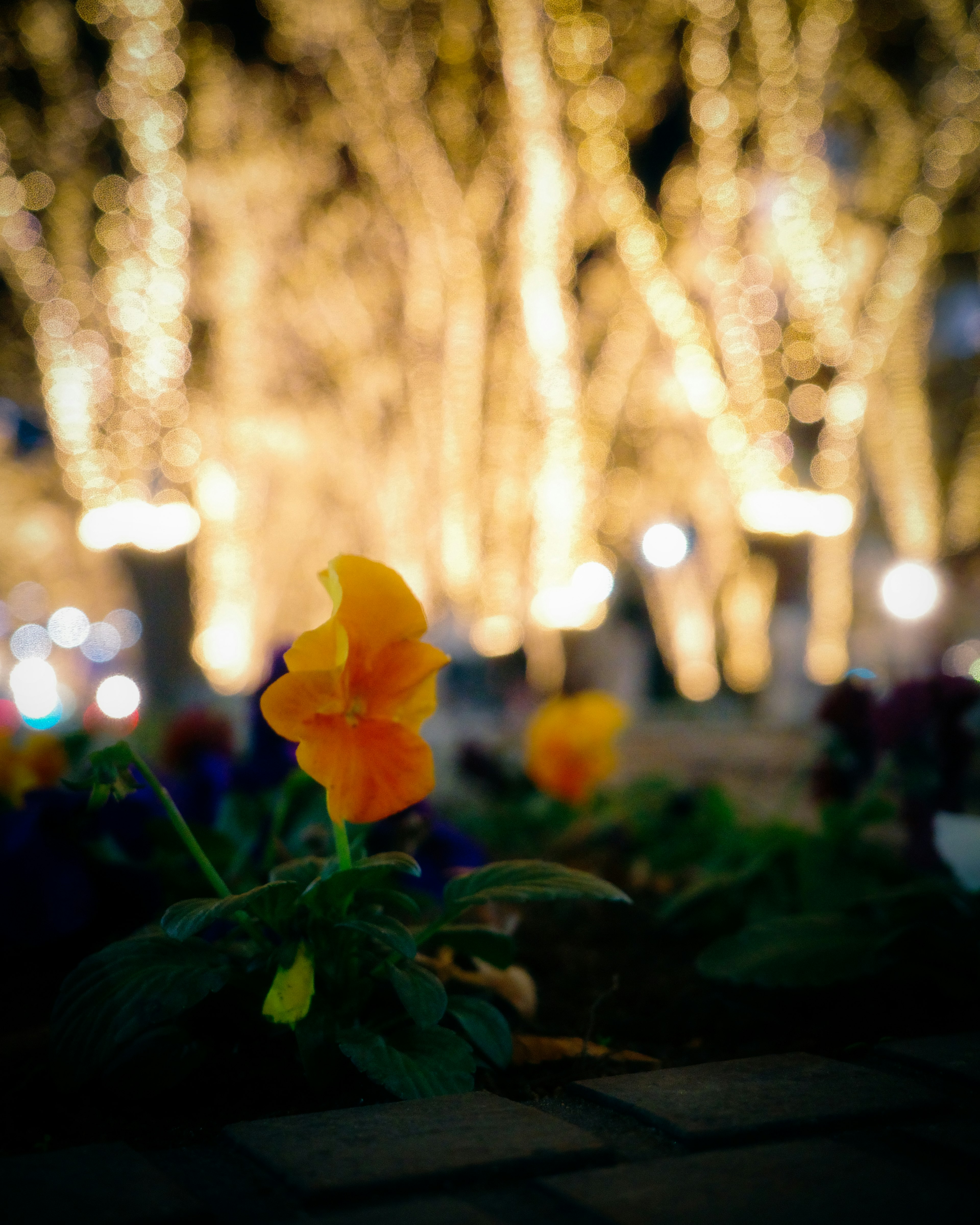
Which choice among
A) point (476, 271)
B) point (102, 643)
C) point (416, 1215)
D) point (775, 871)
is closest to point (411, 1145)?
point (416, 1215)

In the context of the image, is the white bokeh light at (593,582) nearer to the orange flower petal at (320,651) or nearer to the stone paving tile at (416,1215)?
the orange flower petal at (320,651)

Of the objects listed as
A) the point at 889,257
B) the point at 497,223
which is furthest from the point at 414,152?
the point at 889,257

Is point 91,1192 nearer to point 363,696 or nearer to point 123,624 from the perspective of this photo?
point 363,696

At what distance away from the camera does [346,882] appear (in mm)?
1271

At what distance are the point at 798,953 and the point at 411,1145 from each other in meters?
0.88

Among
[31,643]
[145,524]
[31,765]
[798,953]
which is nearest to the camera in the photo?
[798,953]

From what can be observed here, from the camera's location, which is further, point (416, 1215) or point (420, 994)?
point (420, 994)

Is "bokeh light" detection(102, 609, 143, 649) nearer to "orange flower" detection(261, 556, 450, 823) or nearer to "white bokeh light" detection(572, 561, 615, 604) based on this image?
"white bokeh light" detection(572, 561, 615, 604)

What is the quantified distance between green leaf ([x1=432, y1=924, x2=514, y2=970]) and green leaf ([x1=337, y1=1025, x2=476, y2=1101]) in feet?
0.68

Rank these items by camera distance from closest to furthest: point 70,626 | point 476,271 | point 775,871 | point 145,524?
point 775,871 → point 476,271 → point 145,524 → point 70,626

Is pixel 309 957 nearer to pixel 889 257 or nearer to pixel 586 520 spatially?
pixel 586 520

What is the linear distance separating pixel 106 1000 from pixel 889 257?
242 inches

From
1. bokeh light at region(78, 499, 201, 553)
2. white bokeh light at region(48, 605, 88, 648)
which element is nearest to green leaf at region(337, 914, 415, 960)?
bokeh light at region(78, 499, 201, 553)

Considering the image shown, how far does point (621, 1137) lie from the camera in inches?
43.3
